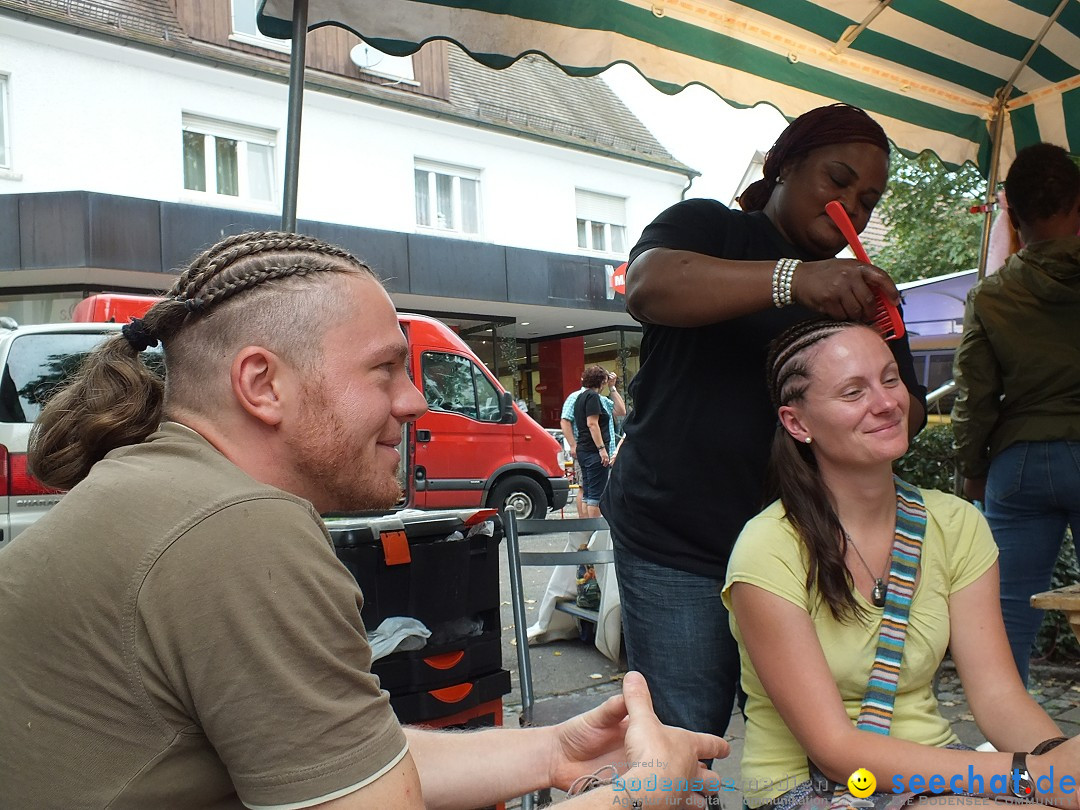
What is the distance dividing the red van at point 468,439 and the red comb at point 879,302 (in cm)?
729

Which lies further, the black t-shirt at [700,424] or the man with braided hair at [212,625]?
the black t-shirt at [700,424]

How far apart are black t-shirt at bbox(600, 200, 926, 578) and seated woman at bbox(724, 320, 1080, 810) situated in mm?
71

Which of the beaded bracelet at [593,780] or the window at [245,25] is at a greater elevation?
the window at [245,25]

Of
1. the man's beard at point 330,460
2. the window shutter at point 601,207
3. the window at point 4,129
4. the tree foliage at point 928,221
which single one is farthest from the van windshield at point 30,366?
the window shutter at point 601,207

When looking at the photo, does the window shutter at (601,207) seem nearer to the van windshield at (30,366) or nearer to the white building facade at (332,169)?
the white building facade at (332,169)

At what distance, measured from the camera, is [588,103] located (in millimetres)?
20016

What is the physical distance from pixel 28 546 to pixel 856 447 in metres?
1.54

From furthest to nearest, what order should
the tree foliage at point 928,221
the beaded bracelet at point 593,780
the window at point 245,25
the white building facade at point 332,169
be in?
the window at point 245,25, the tree foliage at point 928,221, the white building facade at point 332,169, the beaded bracelet at point 593,780

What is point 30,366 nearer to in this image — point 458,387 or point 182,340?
point 458,387

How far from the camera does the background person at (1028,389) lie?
280 cm

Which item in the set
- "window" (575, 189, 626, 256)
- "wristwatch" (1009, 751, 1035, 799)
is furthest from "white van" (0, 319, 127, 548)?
"window" (575, 189, 626, 256)

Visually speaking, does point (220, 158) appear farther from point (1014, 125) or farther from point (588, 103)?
point (1014, 125)

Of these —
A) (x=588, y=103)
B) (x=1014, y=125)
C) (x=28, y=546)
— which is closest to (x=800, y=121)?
(x=28, y=546)

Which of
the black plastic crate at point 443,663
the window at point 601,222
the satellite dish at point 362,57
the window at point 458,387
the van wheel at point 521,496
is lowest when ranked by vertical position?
the van wheel at point 521,496
